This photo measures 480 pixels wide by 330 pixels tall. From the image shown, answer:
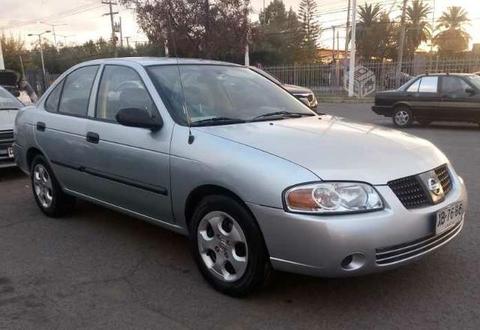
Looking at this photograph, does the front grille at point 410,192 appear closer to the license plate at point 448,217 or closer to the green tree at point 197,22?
the license plate at point 448,217

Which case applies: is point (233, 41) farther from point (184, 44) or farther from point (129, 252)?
point (129, 252)

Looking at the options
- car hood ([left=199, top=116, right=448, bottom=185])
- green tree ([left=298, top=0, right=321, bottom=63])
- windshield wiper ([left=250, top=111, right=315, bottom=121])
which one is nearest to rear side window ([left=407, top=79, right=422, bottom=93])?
windshield wiper ([left=250, top=111, right=315, bottom=121])

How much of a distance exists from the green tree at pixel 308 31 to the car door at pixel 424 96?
47417mm

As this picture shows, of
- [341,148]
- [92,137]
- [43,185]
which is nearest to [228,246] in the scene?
[341,148]

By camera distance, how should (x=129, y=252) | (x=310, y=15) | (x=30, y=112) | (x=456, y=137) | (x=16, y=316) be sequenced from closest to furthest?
(x=16, y=316)
(x=129, y=252)
(x=30, y=112)
(x=456, y=137)
(x=310, y=15)

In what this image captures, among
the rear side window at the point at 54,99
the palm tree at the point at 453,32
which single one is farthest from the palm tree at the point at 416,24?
the rear side window at the point at 54,99

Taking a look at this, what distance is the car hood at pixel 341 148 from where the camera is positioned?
126 inches

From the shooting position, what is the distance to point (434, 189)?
3441mm

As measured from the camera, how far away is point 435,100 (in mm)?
13258

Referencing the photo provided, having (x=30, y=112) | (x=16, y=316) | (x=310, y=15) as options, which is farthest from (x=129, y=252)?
(x=310, y=15)

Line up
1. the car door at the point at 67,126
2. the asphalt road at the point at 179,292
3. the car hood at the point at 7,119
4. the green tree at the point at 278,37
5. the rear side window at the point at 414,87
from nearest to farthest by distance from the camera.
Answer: the asphalt road at the point at 179,292 → the car door at the point at 67,126 → the car hood at the point at 7,119 → the rear side window at the point at 414,87 → the green tree at the point at 278,37

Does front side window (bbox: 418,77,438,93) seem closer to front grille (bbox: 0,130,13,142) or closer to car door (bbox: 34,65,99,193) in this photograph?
front grille (bbox: 0,130,13,142)

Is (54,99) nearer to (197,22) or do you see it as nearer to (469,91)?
(469,91)

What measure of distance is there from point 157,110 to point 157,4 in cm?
1717
